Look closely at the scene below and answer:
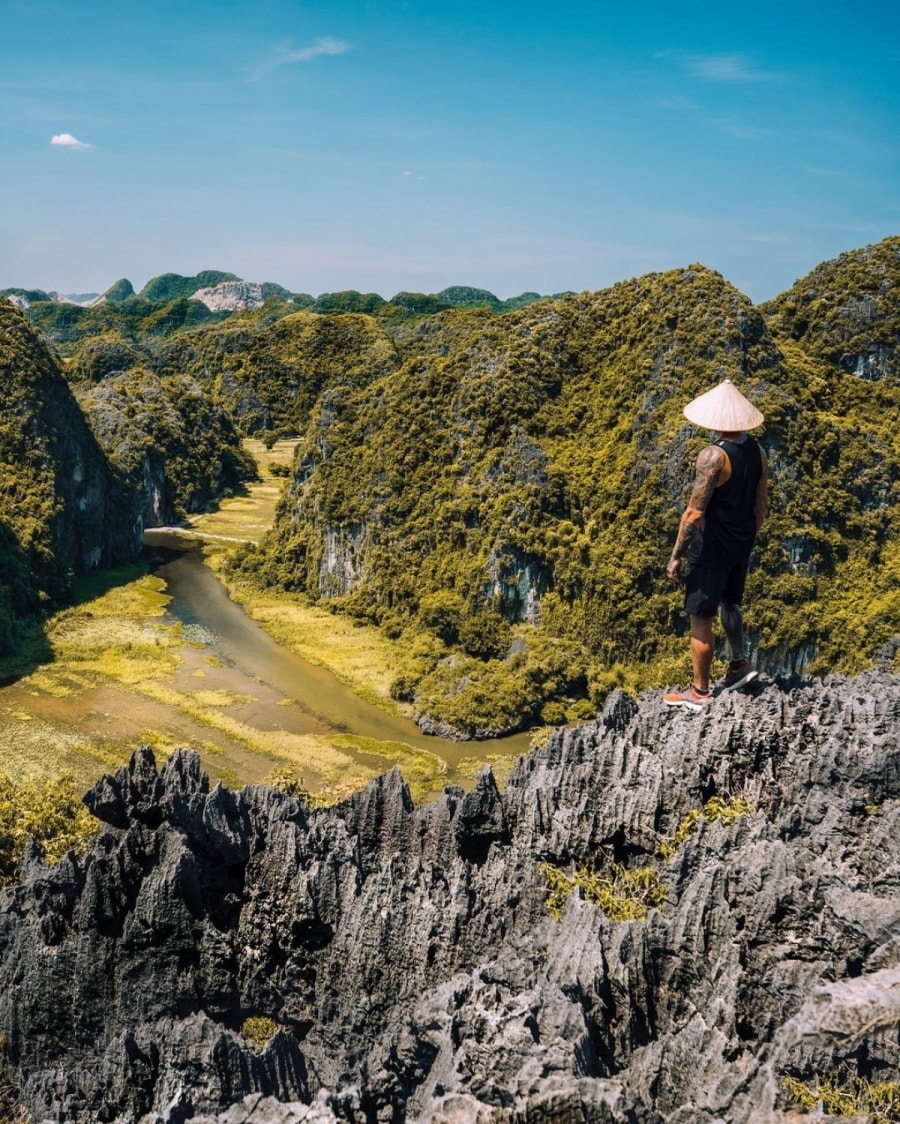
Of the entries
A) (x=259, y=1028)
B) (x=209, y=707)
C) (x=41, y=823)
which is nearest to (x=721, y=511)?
(x=259, y=1028)

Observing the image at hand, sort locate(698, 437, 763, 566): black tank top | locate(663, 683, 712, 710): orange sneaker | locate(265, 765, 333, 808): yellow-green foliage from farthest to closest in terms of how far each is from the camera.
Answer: locate(265, 765, 333, 808): yellow-green foliage
locate(663, 683, 712, 710): orange sneaker
locate(698, 437, 763, 566): black tank top

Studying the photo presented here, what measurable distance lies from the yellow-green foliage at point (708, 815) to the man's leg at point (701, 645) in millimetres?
2328

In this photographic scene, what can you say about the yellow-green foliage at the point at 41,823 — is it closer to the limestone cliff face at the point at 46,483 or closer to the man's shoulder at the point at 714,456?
the man's shoulder at the point at 714,456

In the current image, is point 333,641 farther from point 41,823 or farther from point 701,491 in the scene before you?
point 701,491

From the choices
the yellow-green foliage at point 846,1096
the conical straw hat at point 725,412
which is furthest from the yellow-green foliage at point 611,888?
the conical straw hat at point 725,412

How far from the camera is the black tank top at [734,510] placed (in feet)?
37.6

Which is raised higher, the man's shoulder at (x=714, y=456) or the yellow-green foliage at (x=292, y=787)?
the man's shoulder at (x=714, y=456)

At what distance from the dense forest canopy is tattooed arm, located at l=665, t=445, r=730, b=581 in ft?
92.5

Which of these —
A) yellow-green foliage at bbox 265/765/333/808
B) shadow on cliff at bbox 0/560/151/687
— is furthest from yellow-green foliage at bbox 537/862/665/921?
shadow on cliff at bbox 0/560/151/687

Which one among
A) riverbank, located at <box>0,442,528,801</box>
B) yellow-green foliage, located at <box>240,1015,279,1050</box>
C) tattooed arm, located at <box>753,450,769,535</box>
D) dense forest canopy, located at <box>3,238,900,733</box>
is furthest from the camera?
dense forest canopy, located at <box>3,238,900,733</box>

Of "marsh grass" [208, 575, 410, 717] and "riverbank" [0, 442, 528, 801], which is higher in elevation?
"marsh grass" [208, 575, 410, 717]

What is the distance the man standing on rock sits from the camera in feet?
36.9

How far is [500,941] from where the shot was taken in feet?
45.2

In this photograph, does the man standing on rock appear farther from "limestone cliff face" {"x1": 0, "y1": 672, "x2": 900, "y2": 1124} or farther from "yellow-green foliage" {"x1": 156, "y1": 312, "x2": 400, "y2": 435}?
"yellow-green foliage" {"x1": 156, "y1": 312, "x2": 400, "y2": 435}
